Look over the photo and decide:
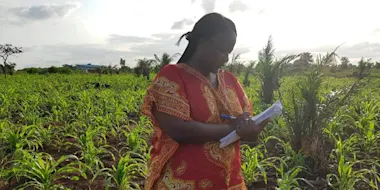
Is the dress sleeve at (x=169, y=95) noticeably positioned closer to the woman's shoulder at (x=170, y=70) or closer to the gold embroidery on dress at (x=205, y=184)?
the woman's shoulder at (x=170, y=70)

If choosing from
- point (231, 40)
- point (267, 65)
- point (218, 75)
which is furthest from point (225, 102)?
point (267, 65)

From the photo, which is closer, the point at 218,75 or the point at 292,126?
the point at 218,75

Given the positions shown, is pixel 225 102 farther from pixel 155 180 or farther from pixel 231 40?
pixel 155 180

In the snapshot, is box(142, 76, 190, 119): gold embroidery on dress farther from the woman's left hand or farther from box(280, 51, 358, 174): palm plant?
box(280, 51, 358, 174): palm plant

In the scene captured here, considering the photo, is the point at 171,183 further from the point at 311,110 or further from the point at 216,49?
the point at 311,110

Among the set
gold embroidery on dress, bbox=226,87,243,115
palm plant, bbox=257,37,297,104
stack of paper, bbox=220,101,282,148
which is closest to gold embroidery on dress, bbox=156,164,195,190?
stack of paper, bbox=220,101,282,148

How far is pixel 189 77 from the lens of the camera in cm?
169

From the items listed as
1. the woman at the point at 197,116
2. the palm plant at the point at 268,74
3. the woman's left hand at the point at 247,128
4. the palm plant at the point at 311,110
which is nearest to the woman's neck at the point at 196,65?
the woman at the point at 197,116

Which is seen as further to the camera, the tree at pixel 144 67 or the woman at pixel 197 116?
the tree at pixel 144 67

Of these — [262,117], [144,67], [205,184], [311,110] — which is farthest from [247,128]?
[144,67]

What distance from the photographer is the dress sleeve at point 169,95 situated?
5.25 ft

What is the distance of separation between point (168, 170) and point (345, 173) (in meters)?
2.15

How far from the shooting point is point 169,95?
1628 mm

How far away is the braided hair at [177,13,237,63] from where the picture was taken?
5.45 ft
